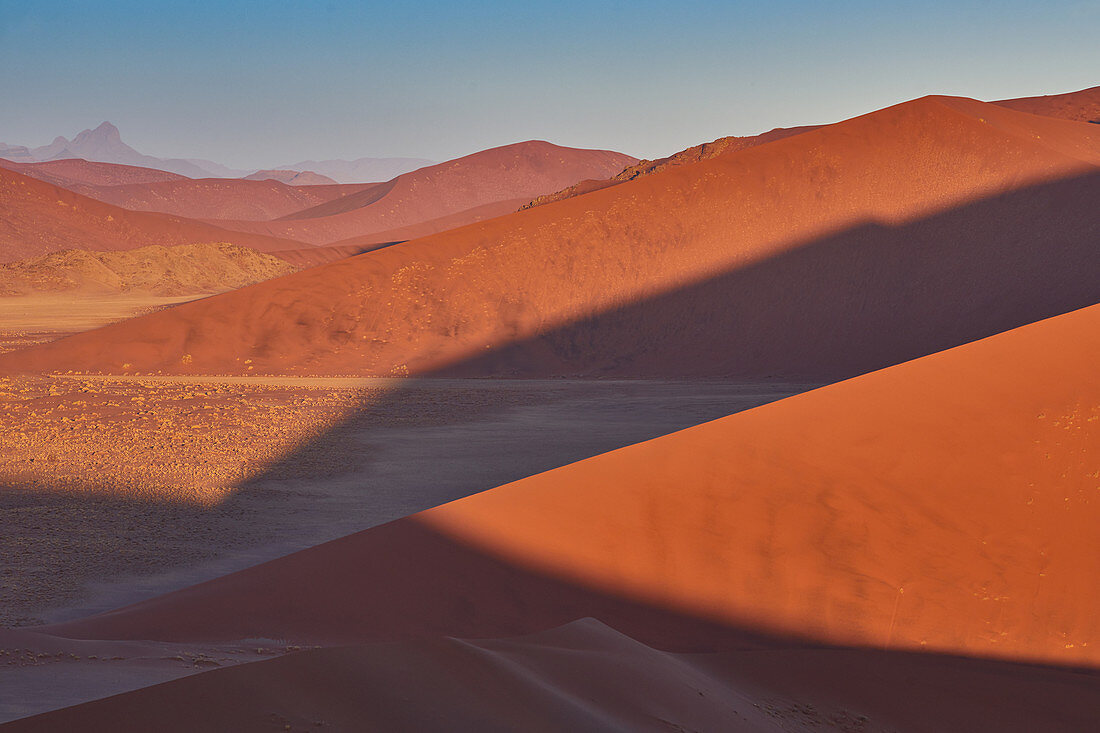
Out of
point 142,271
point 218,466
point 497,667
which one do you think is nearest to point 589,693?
point 497,667

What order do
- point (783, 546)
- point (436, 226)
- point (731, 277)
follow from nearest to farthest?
point (783, 546) < point (731, 277) < point (436, 226)

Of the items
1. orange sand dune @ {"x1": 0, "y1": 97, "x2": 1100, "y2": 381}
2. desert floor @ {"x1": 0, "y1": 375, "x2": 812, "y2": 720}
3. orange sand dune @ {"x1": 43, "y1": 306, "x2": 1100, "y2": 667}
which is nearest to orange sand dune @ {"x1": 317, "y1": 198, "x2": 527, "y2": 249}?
orange sand dune @ {"x1": 0, "y1": 97, "x2": 1100, "y2": 381}

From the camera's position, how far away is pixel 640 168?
5241 cm

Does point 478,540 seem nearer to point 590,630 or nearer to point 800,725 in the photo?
point 590,630

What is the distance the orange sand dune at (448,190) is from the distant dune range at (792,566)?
13165cm

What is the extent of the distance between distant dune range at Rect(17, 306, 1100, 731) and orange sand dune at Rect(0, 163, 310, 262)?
8555 cm

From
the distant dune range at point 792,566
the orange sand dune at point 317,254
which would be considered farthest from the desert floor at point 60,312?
the distant dune range at point 792,566

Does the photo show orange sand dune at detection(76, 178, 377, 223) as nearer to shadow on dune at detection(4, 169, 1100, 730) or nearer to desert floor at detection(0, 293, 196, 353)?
desert floor at detection(0, 293, 196, 353)

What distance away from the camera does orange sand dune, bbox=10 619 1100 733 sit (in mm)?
2914

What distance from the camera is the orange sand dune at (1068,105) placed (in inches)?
2029

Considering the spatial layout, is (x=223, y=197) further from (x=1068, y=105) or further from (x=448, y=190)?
(x=1068, y=105)

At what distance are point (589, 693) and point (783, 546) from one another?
3.29 m

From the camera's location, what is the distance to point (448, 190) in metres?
144

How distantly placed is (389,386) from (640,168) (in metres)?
32.6
